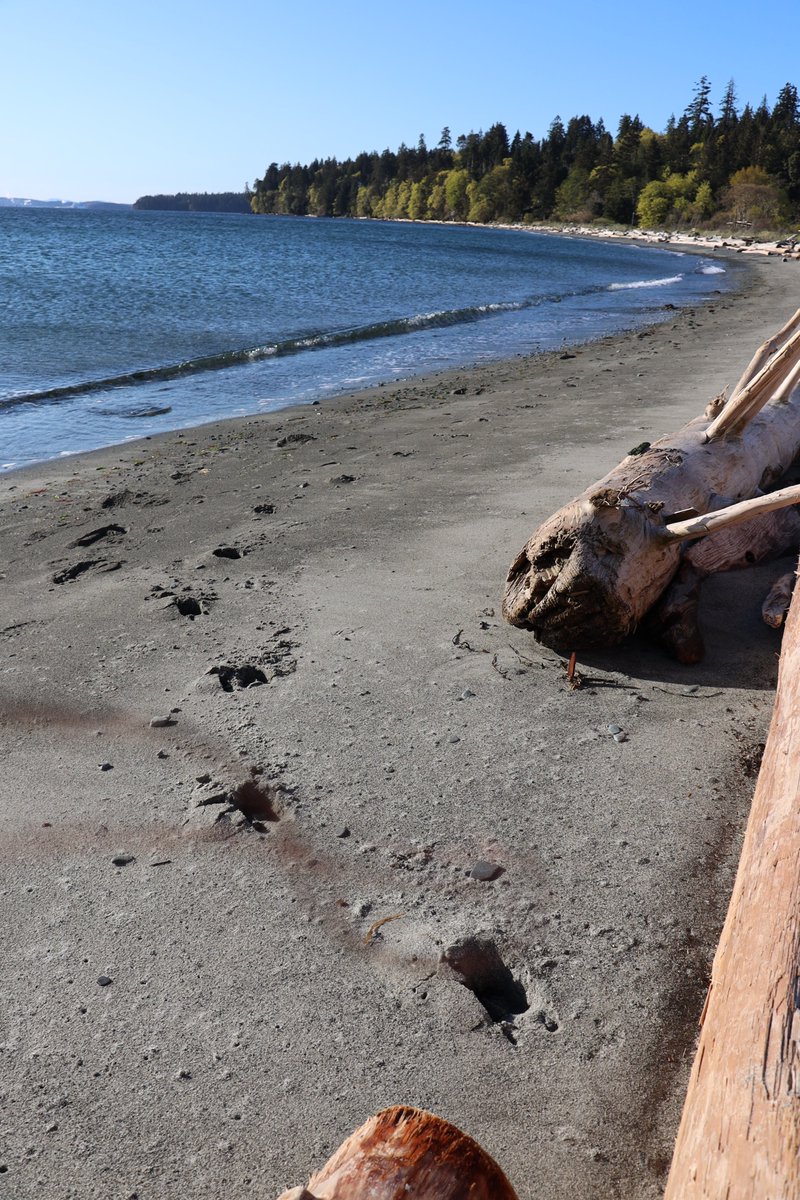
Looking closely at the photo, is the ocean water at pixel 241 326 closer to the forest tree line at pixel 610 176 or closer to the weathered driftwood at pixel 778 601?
the weathered driftwood at pixel 778 601

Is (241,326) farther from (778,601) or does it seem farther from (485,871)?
(485,871)

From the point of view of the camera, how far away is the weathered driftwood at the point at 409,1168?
5.05ft

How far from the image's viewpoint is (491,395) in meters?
11.5

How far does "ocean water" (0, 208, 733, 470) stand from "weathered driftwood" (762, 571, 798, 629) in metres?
7.39

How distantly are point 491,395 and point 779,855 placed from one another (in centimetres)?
991

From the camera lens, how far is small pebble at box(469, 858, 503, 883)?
114 inches

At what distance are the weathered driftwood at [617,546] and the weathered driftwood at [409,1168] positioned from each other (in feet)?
9.10

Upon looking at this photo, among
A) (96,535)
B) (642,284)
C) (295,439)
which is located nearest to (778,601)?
(96,535)

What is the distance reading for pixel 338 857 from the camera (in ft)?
9.83

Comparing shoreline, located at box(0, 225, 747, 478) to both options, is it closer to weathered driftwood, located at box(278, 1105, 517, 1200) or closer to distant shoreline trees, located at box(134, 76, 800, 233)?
weathered driftwood, located at box(278, 1105, 517, 1200)

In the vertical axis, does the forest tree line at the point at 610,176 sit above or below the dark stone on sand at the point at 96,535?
above

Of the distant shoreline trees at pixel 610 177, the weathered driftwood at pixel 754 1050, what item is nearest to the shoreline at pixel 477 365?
the weathered driftwood at pixel 754 1050

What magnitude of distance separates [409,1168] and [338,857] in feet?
4.78

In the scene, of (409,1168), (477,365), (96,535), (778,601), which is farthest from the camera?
(477,365)
